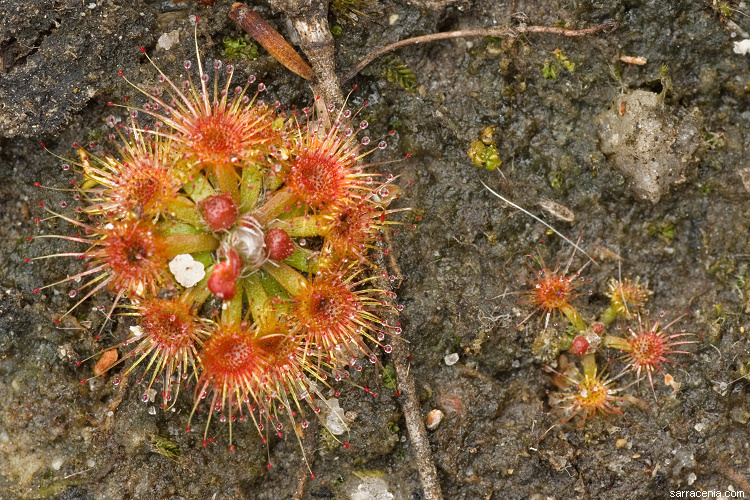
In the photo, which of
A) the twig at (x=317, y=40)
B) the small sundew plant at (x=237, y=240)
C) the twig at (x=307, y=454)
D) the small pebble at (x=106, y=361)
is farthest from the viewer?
the twig at (x=307, y=454)

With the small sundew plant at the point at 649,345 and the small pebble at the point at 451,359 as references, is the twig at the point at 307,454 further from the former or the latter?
the small sundew plant at the point at 649,345

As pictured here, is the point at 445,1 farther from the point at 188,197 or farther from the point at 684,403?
the point at 684,403

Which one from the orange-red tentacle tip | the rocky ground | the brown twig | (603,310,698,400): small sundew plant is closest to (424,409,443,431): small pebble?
the rocky ground

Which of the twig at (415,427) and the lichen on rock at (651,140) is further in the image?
the lichen on rock at (651,140)

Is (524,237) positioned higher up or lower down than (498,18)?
lower down

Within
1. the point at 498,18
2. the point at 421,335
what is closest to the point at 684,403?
the point at 421,335

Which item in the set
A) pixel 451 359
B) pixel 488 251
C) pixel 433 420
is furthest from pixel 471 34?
pixel 433 420

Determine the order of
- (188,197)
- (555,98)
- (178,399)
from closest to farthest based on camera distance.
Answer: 1. (188,197)
2. (178,399)
3. (555,98)

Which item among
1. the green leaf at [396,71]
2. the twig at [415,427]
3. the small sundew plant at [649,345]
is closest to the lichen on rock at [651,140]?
the small sundew plant at [649,345]

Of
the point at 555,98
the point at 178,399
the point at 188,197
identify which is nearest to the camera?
the point at 188,197
